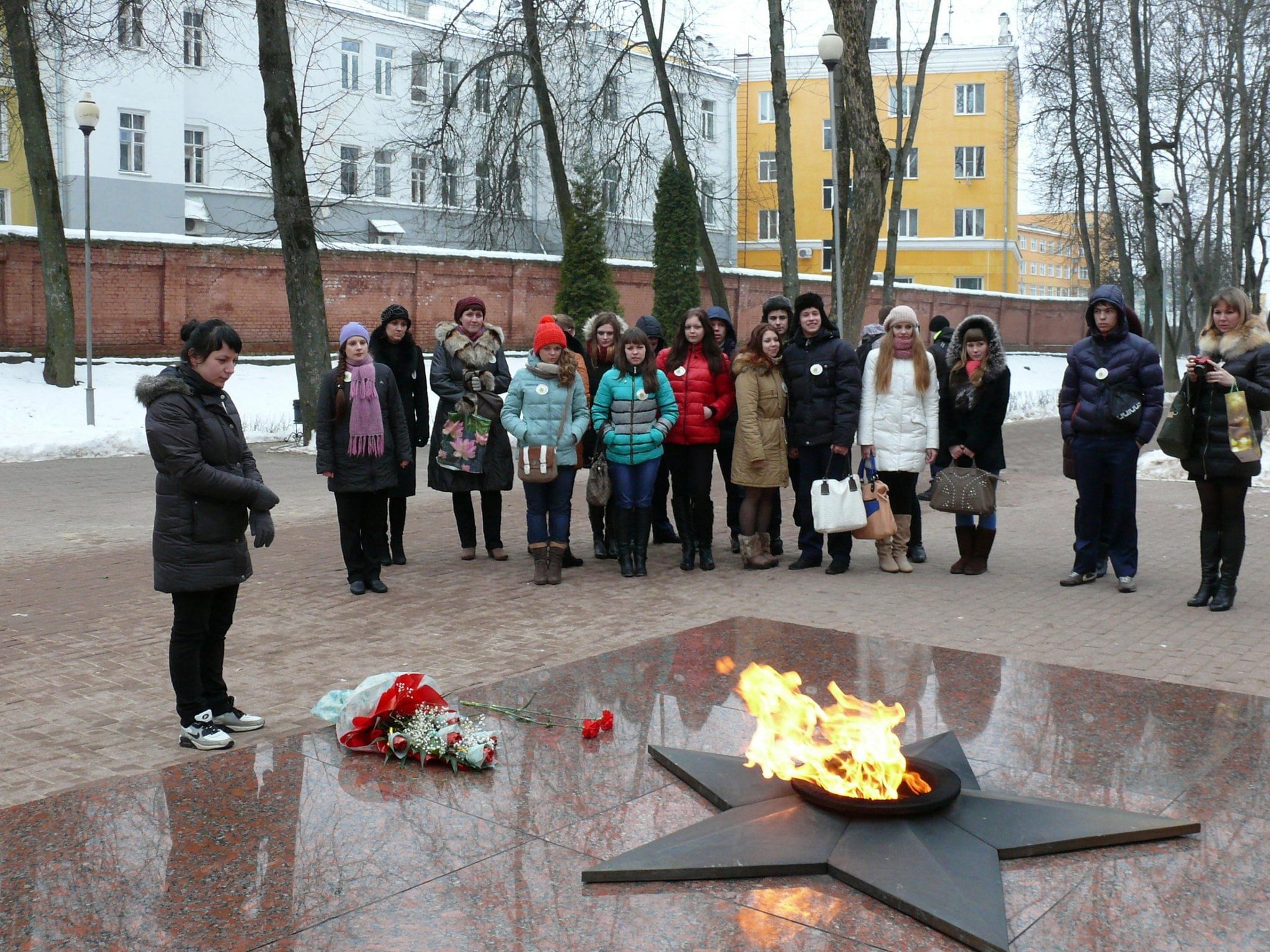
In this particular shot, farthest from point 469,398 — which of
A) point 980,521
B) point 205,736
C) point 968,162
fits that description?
point 968,162

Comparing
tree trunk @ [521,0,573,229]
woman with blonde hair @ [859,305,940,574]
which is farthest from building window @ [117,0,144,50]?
woman with blonde hair @ [859,305,940,574]

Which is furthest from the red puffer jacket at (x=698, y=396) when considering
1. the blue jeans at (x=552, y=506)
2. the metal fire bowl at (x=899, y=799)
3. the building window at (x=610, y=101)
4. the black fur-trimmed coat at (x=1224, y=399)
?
the building window at (x=610, y=101)

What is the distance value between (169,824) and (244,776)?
51 cm

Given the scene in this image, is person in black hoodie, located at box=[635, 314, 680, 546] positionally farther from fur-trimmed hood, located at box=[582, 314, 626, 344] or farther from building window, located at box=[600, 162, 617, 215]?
building window, located at box=[600, 162, 617, 215]

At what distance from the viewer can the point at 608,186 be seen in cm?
3116

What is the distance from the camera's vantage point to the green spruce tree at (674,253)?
33594 mm

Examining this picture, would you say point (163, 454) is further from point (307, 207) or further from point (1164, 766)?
point (307, 207)

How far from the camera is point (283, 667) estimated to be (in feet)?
22.3

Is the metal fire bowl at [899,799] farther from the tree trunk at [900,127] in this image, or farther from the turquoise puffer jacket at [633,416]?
the tree trunk at [900,127]

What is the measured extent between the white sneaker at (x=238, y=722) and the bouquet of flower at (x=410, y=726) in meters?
0.41

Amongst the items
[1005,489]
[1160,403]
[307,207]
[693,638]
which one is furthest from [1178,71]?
[693,638]

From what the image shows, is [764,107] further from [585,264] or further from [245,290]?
[245,290]

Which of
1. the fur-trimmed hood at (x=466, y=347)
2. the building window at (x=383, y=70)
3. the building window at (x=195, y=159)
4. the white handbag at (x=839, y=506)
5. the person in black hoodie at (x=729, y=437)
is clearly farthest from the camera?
the building window at (x=383, y=70)

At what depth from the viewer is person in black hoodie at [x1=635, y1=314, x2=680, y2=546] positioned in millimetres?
9781
